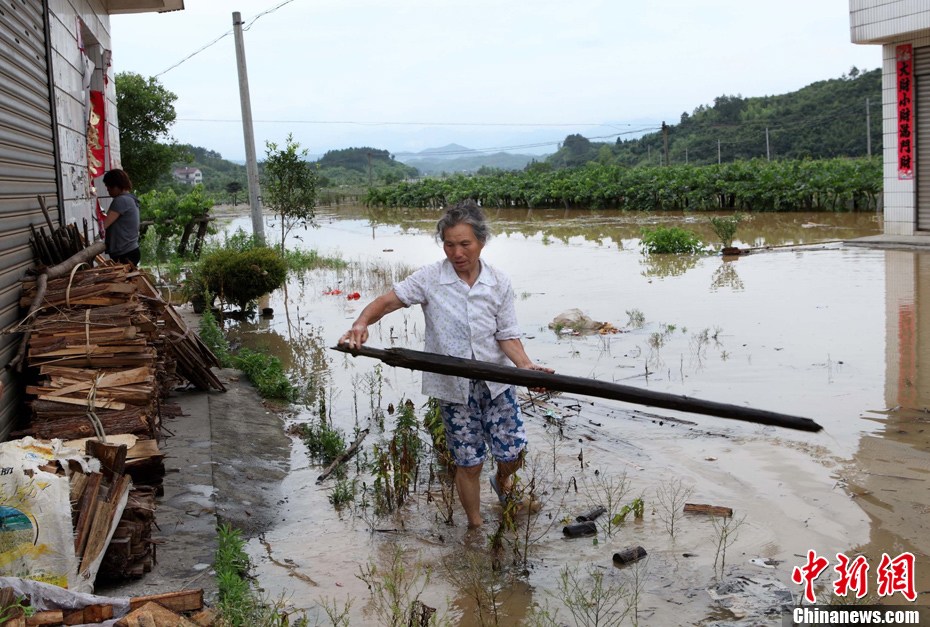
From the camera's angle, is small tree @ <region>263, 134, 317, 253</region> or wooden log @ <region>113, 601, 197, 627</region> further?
small tree @ <region>263, 134, 317, 253</region>

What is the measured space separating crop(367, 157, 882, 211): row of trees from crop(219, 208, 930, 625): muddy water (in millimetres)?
14471

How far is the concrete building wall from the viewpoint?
314 inches

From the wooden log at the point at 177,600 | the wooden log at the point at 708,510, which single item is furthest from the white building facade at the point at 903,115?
the wooden log at the point at 177,600

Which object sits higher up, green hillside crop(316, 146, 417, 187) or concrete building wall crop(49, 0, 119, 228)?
green hillside crop(316, 146, 417, 187)

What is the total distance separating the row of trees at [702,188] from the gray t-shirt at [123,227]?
23657 millimetres

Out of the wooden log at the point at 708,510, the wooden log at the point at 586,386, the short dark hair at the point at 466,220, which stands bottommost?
the wooden log at the point at 708,510

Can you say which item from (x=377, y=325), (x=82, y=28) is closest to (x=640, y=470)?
(x=377, y=325)

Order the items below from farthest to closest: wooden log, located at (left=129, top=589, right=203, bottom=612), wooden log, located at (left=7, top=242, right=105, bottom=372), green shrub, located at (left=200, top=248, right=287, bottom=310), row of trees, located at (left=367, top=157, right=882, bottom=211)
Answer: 1. row of trees, located at (left=367, top=157, right=882, bottom=211)
2. green shrub, located at (left=200, top=248, right=287, bottom=310)
3. wooden log, located at (left=7, top=242, right=105, bottom=372)
4. wooden log, located at (left=129, top=589, right=203, bottom=612)

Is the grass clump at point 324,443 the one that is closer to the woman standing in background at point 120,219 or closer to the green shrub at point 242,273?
the woman standing in background at point 120,219

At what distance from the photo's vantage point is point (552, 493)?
18.6 ft

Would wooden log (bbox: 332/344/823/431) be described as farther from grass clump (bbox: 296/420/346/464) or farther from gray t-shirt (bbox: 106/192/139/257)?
gray t-shirt (bbox: 106/192/139/257)

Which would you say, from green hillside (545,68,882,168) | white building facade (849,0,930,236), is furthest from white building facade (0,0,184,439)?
green hillside (545,68,882,168)

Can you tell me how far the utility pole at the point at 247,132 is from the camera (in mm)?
17962

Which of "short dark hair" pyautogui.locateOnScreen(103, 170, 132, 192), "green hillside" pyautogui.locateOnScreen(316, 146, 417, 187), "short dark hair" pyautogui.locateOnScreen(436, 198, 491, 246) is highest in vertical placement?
"green hillside" pyautogui.locateOnScreen(316, 146, 417, 187)
